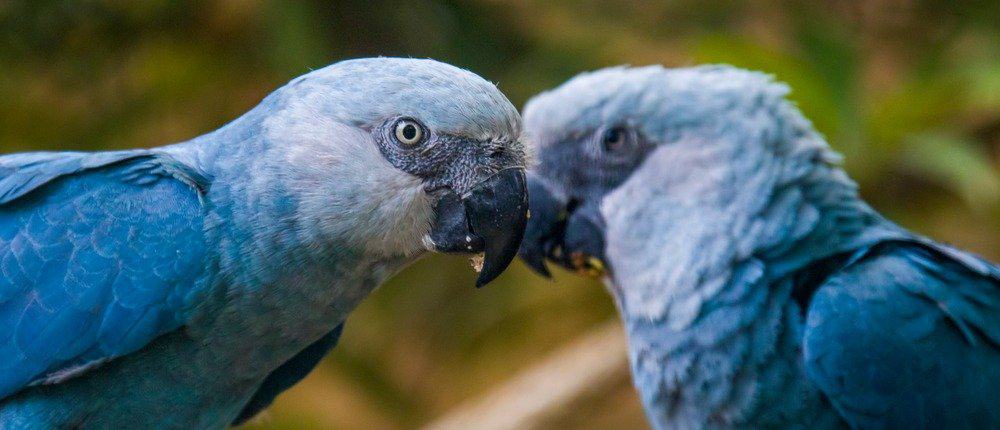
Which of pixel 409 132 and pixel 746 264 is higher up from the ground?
pixel 409 132

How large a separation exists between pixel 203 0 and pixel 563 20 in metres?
1.50

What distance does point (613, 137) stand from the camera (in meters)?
2.10

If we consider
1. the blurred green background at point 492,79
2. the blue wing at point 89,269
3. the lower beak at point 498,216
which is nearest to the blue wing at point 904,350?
the lower beak at point 498,216

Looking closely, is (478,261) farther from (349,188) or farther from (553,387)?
(553,387)

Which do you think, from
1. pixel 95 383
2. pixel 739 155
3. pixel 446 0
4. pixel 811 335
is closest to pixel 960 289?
pixel 811 335

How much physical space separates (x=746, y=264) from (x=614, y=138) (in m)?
0.45

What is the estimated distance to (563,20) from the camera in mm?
3836

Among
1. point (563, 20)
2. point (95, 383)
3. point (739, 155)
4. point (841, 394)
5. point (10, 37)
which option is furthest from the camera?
point (563, 20)

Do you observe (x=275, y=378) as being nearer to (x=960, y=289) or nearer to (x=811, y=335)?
(x=811, y=335)

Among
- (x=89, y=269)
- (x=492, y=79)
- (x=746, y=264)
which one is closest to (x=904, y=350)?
(x=746, y=264)

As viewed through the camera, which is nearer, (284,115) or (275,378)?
(284,115)

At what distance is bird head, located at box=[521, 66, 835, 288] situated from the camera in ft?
6.33

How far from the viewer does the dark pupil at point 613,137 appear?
6.87 ft

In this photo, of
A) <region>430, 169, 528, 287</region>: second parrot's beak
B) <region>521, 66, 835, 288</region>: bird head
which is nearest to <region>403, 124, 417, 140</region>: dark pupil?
<region>430, 169, 528, 287</region>: second parrot's beak
